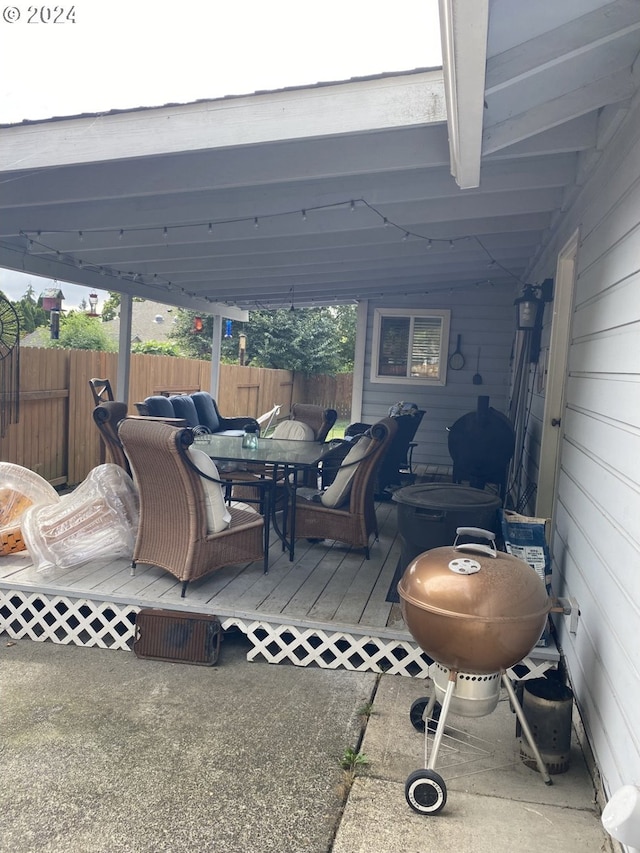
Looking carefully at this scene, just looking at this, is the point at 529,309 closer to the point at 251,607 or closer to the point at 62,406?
the point at 251,607

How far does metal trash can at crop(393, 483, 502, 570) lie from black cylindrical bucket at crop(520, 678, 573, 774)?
3.06 feet

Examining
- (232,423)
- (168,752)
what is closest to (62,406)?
(232,423)

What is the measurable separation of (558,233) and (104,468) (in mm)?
3475

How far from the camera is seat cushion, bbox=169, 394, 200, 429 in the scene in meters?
8.08

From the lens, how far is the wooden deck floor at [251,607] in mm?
3324

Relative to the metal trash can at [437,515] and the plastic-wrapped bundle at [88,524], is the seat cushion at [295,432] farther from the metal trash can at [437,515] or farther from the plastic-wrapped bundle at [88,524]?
the metal trash can at [437,515]

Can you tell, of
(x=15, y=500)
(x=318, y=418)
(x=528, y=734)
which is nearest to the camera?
(x=528, y=734)

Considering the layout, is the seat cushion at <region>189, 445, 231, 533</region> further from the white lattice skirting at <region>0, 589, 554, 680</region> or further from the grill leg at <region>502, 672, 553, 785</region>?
the grill leg at <region>502, 672, 553, 785</region>

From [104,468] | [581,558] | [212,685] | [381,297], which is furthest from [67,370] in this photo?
[581,558]

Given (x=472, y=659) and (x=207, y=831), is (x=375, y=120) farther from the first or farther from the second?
(x=207, y=831)

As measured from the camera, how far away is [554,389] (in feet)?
14.5

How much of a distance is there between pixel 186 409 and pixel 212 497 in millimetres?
4843

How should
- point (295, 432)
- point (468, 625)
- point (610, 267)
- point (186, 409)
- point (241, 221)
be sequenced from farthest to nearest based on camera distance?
point (186, 409) < point (295, 432) < point (241, 221) < point (610, 267) < point (468, 625)

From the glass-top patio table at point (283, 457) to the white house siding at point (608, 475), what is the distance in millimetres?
1638
